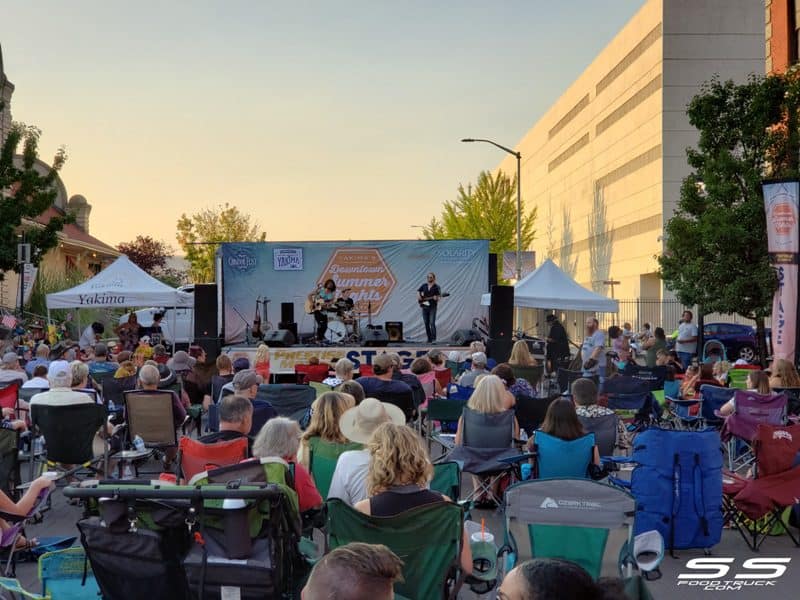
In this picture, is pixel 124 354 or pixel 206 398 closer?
pixel 206 398

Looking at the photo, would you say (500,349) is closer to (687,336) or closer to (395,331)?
(395,331)

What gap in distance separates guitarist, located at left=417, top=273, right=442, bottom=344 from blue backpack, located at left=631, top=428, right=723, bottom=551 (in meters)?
16.7

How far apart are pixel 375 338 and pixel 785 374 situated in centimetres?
1217

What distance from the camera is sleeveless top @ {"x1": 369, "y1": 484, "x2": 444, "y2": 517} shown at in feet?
14.7

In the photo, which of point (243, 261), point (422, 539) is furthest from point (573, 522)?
point (243, 261)

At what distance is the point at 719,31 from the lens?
41.0 m

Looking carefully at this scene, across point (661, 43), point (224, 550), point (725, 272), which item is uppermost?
point (661, 43)

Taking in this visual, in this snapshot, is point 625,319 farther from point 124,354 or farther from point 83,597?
point 83,597

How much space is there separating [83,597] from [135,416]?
191 inches

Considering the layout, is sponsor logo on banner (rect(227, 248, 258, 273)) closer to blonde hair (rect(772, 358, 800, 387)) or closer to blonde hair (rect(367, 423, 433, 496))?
blonde hair (rect(772, 358, 800, 387))

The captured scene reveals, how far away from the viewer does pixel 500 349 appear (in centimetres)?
2083

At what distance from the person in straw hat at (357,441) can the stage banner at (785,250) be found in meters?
8.39

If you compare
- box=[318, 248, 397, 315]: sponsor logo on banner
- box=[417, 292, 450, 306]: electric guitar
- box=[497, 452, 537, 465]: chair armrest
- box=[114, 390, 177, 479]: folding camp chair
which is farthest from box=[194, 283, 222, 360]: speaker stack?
box=[497, 452, 537, 465]: chair armrest

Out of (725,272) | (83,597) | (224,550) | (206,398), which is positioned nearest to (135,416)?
(206,398)
